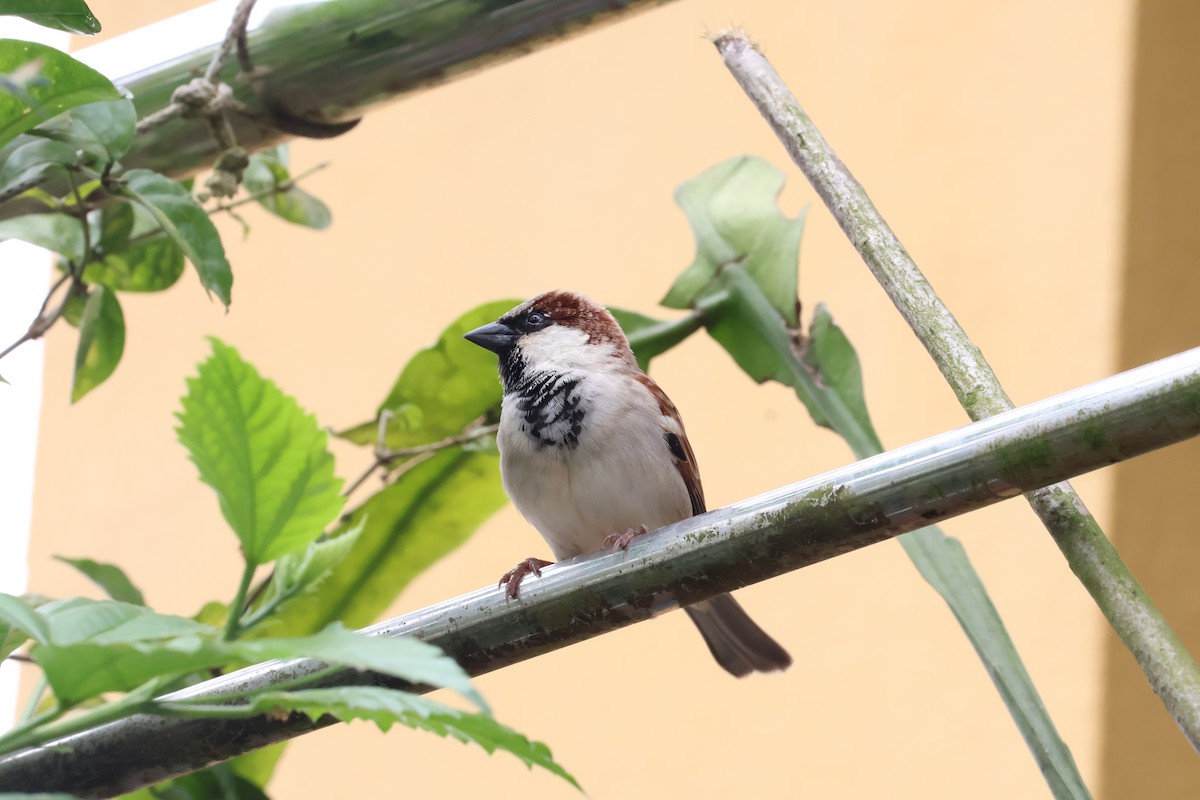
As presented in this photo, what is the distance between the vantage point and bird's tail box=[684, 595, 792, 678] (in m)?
1.13

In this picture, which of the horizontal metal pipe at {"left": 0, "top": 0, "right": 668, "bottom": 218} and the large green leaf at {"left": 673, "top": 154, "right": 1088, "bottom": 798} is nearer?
the large green leaf at {"left": 673, "top": 154, "right": 1088, "bottom": 798}

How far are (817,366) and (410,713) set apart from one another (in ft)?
2.07

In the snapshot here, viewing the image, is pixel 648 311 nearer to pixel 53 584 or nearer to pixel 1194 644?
pixel 1194 644

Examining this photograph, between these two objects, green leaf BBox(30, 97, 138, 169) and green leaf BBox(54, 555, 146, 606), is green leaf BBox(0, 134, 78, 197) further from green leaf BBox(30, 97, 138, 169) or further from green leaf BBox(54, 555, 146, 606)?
green leaf BBox(54, 555, 146, 606)

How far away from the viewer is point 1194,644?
5.39ft

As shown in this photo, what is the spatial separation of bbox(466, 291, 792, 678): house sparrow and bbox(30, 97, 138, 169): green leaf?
0.44 metres

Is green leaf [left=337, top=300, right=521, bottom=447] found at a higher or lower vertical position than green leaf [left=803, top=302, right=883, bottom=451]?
higher

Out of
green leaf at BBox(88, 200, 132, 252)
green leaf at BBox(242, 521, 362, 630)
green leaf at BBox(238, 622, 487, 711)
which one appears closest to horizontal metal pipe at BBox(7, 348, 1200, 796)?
green leaf at BBox(242, 521, 362, 630)

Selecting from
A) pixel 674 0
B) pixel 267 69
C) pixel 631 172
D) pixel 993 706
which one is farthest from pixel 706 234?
pixel 631 172

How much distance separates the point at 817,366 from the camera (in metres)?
0.89

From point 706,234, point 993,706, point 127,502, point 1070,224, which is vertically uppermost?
point 127,502

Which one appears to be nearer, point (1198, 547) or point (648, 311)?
point (1198, 547)

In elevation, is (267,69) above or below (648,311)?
below

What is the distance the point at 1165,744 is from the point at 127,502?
1821 millimetres
